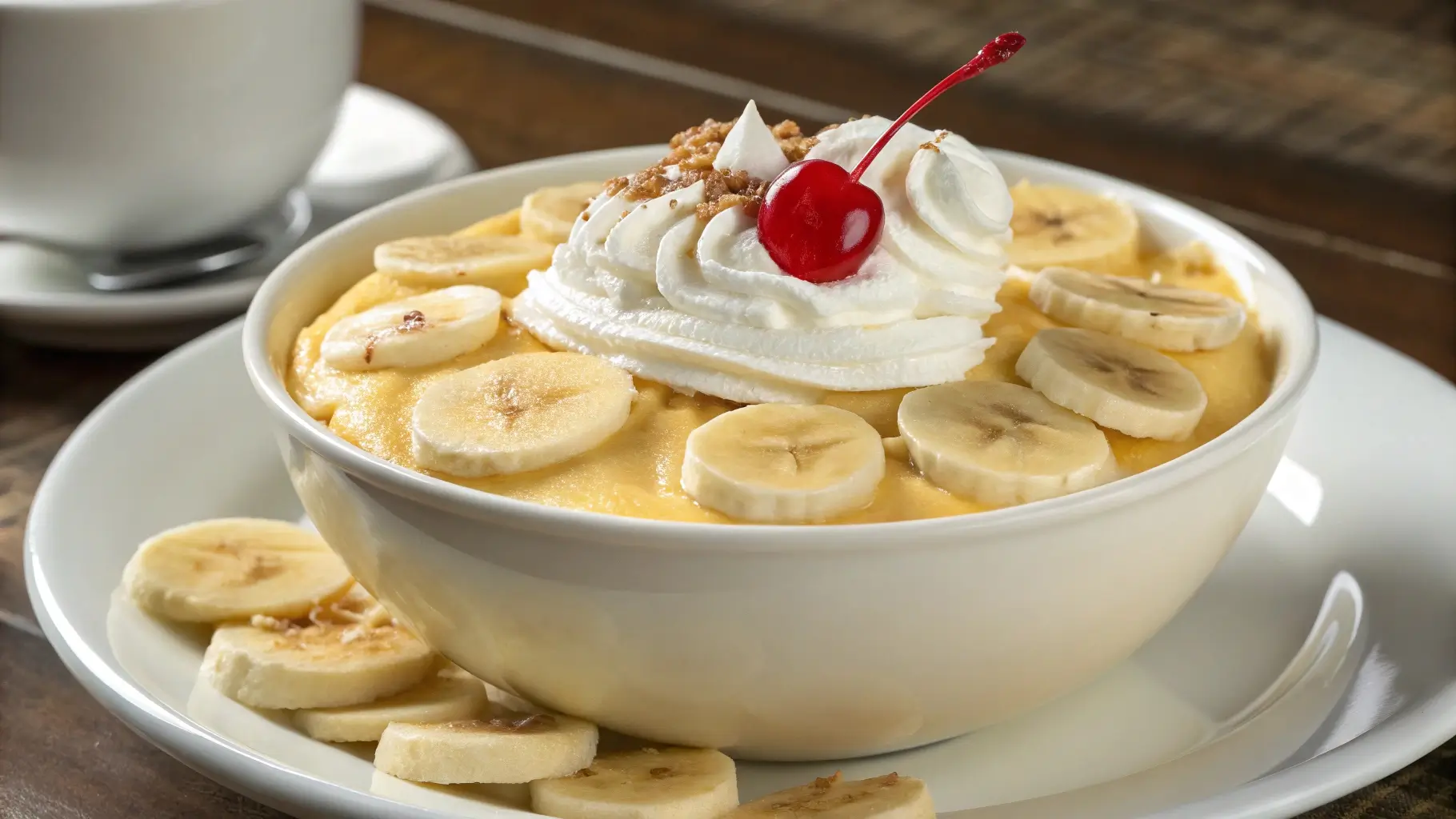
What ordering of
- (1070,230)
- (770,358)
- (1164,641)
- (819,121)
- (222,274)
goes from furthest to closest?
(819,121) < (222,274) < (1070,230) < (1164,641) < (770,358)

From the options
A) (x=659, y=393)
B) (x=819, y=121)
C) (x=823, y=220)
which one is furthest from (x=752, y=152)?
(x=819, y=121)

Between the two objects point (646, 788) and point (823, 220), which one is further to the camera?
point (823, 220)

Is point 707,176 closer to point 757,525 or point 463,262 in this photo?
point 463,262

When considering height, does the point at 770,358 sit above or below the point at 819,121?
above

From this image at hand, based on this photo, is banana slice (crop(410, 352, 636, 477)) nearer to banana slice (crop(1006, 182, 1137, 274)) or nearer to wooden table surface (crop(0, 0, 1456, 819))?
wooden table surface (crop(0, 0, 1456, 819))

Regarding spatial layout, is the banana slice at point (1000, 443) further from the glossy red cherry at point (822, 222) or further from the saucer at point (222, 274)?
the saucer at point (222, 274)

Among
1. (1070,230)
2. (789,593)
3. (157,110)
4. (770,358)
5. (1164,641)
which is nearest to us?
(789,593)
